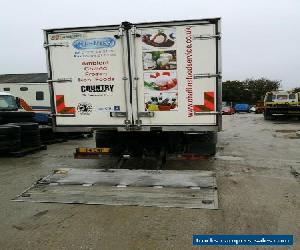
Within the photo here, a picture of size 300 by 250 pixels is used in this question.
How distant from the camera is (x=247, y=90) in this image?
86.8 meters

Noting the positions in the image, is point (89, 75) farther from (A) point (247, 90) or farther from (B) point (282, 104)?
(A) point (247, 90)

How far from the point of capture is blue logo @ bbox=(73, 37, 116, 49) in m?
Result: 7.89

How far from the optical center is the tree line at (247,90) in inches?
3381

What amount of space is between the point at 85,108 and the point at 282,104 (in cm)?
2463

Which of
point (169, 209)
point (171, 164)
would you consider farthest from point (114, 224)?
point (171, 164)

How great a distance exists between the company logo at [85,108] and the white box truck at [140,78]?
2 centimetres

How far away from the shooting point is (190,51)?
7.58m

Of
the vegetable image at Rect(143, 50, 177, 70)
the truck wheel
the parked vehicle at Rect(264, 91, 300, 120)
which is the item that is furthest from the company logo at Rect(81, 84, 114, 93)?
the truck wheel

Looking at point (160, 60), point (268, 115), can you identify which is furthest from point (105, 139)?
point (268, 115)

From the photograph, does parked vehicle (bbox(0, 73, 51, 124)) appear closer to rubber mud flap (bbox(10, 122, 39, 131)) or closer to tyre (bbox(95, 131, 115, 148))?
rubber mud flap (bbox(10, 122, 39, 131))

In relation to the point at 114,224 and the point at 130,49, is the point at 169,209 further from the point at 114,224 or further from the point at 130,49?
the point at 130,49

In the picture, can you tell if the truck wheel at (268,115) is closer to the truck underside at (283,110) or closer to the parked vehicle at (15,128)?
the truck underside at (283,110)

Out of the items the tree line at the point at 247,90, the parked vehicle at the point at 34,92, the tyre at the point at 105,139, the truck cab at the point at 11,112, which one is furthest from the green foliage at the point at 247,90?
the tyre at the point at 105,139

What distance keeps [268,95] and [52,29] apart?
26.4 m
